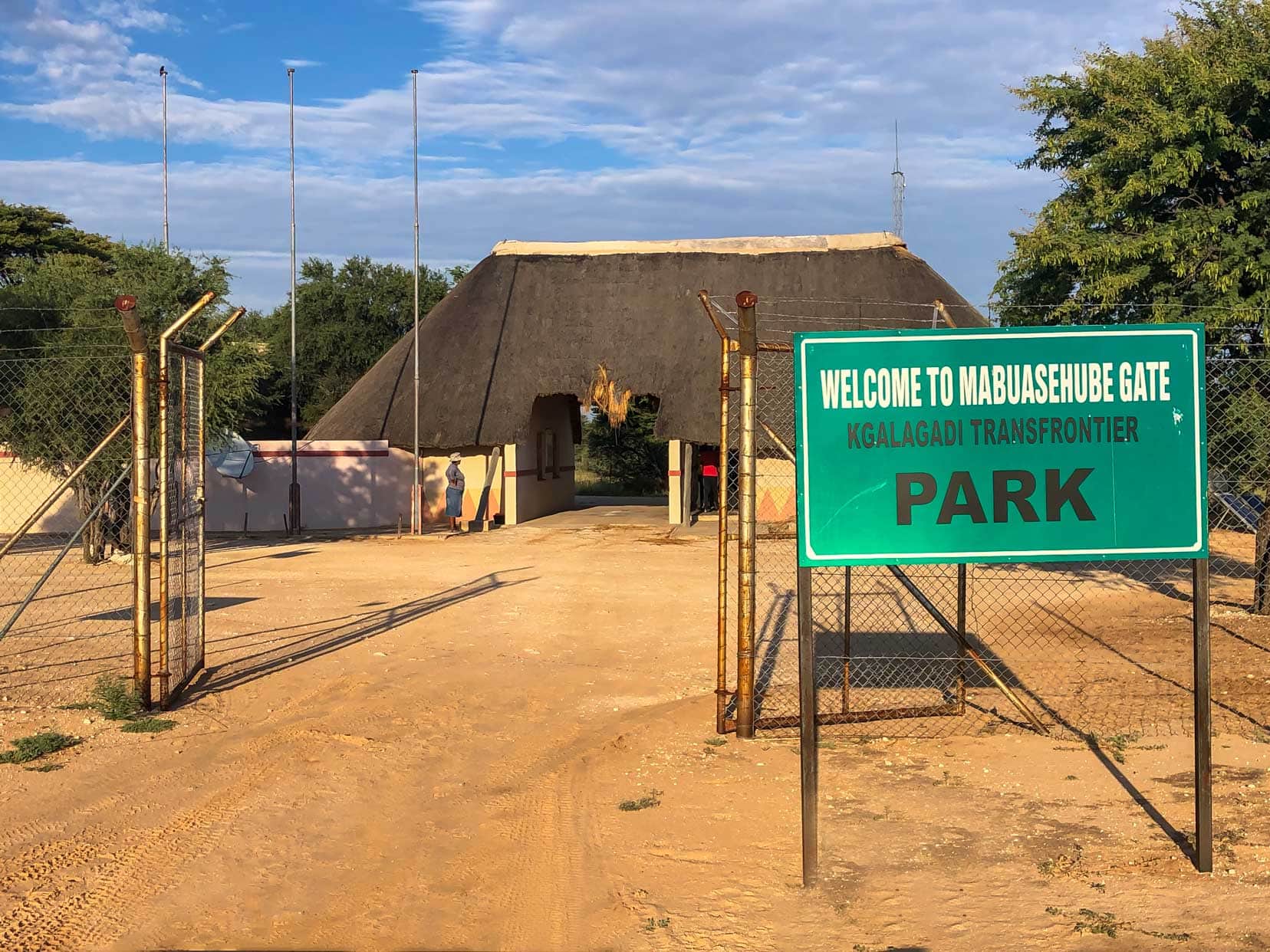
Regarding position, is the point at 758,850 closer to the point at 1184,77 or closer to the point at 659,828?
the point at 659,828

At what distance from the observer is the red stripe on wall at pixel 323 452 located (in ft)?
83.0

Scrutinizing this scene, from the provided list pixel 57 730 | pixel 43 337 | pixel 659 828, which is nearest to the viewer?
pixel 659 828

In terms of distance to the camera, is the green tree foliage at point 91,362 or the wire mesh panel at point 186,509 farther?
the green tree foliage at point 91,362

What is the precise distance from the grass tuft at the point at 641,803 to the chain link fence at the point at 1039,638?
1.45 metres

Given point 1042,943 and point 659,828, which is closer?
point 1042,943

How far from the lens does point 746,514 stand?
717 cm

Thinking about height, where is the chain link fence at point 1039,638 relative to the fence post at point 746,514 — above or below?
below

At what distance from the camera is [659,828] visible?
6.02 m

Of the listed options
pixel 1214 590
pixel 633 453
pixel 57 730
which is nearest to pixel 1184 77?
pixel 1214 590

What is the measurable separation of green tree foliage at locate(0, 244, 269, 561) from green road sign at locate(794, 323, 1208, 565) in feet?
41.7

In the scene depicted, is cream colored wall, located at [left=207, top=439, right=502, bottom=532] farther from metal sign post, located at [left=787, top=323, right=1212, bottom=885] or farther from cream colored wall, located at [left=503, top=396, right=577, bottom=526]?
metal sign post, located at [left=787, top=323, right=1212, bottom=885]

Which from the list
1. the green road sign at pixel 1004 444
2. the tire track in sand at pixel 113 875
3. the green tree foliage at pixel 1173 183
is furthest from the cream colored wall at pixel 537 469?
the green road sign at pixel 1004 444

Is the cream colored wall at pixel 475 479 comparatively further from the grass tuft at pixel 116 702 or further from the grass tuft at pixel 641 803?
the grass tuft at pixel 641 803

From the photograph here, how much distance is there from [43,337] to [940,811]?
697 inches
